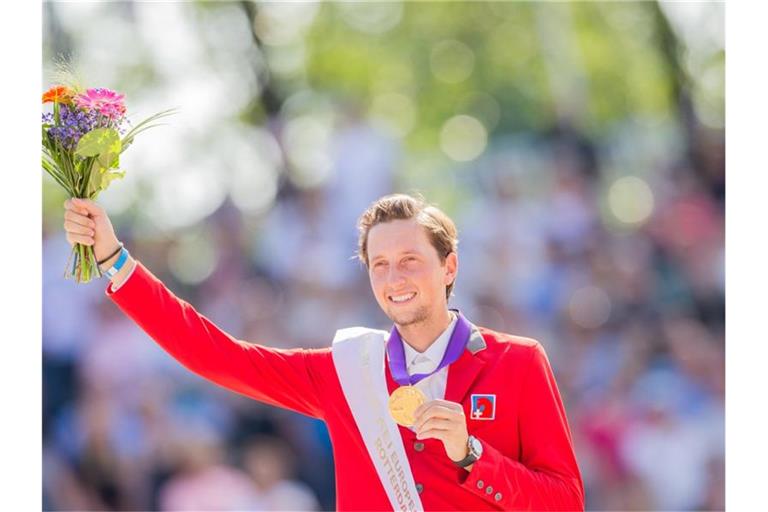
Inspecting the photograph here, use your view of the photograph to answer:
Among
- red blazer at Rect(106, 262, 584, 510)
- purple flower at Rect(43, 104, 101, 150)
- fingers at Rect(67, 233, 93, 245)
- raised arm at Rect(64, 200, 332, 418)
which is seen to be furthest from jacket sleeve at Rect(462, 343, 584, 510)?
purple flower at Rect(43, 104, 101, 150)

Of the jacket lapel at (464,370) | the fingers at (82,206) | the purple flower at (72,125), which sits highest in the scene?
the purple flower at (72,125)

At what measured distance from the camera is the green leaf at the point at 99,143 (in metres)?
3.77

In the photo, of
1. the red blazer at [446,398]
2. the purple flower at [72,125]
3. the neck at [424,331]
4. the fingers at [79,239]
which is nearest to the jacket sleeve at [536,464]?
the red blazer at [446,398]

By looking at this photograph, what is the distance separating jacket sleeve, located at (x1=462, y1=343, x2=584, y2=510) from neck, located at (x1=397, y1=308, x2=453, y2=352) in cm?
38

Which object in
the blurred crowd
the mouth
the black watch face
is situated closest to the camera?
the black watch face

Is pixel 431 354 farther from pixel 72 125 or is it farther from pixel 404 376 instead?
pixel 72 125

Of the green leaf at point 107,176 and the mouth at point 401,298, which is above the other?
the green leaf at point 107,176

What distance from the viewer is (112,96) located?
3.86 metres

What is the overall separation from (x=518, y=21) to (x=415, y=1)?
1509mm

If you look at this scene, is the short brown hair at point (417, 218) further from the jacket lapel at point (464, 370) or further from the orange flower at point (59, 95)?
the orange flower at point (59, 95)

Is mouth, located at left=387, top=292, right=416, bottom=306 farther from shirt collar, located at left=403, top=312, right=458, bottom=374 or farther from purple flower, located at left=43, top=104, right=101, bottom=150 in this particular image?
purple flower, located at left=43, top=104, right=101, bottom=150

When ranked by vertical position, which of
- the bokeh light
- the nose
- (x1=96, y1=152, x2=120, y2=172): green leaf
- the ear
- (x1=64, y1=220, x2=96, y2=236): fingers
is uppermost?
the bokeh light

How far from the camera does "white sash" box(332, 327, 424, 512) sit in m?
3.74

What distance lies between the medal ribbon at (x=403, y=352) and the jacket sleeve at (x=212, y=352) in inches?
10.8
